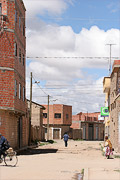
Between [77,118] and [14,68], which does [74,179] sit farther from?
[77,118]

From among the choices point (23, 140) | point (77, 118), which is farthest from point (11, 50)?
point (77, 118)

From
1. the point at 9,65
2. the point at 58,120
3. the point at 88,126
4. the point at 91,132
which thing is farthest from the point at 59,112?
the point at 9,65

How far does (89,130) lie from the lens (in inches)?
3322

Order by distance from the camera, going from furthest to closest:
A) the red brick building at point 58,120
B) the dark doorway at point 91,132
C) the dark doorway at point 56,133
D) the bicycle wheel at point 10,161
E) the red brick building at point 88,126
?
the dark doorway at point 91,132, the red brick building at point 88,126, the red brick building at point 58,120, the dark doorway at point 56,133, the bicycle wheel at point 10,161

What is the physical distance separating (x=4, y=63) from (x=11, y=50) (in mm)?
1159

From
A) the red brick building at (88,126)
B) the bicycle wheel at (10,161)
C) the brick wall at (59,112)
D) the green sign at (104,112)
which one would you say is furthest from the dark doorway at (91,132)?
the bicycle wheel at (10,161)

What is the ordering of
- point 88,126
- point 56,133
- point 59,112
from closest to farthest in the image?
point 56,133 < point 59,112 < point 88,126

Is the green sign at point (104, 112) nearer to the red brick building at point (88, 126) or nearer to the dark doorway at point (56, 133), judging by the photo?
the dark doorway at point (56, 133)

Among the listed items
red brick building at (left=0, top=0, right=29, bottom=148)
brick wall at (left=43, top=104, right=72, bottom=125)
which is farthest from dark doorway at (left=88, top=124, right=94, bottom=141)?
red brick building at (left=0, top=0, right=29, bottom=148)

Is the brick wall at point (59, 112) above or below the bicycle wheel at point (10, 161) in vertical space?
above

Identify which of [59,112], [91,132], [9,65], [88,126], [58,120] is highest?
[9,65]

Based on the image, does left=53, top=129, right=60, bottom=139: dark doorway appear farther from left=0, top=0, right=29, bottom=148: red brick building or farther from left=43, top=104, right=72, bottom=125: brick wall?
left=0, top=0, right=29, bottom=148: red brick building

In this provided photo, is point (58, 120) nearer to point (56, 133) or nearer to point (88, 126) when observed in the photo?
point (56, 133)

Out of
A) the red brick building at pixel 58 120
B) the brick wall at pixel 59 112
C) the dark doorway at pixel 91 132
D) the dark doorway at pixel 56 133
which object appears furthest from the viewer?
the dark doorway at pixel 91 132
